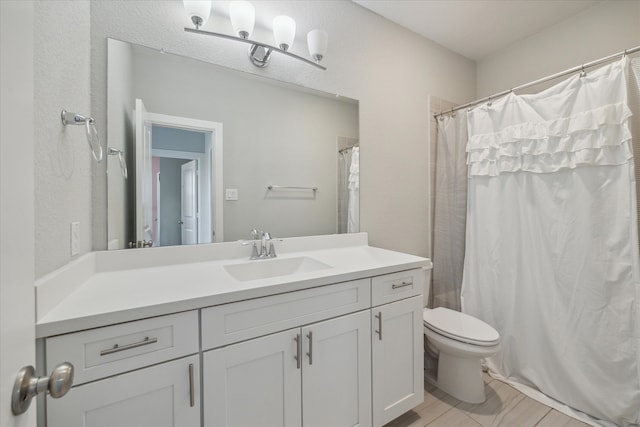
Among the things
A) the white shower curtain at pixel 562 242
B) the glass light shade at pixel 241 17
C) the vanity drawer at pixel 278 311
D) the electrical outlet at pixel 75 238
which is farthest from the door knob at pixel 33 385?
the white shower curtain at pixel 562 242

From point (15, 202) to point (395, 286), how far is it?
130cm

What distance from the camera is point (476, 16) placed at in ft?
6.29

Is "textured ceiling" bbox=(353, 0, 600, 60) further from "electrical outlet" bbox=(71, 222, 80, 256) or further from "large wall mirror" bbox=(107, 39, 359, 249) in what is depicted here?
"electrical outlet" bbox=(71, 222, 80, 256)

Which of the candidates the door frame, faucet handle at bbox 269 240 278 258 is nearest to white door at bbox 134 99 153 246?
the door frame

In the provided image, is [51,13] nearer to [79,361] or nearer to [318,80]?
[79,361]

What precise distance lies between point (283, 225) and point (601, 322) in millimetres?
1801

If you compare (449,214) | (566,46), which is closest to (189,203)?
(449,214)

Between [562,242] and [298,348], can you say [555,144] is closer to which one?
[562,242]

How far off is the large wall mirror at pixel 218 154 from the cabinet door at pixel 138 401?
641 mm

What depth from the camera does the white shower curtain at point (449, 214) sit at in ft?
7.06

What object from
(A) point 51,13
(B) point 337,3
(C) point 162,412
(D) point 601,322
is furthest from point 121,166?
(D) point 601,322

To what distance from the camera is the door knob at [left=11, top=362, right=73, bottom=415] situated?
389 millimetres

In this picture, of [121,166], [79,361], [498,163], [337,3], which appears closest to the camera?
[79,361]

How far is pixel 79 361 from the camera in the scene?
703mm
